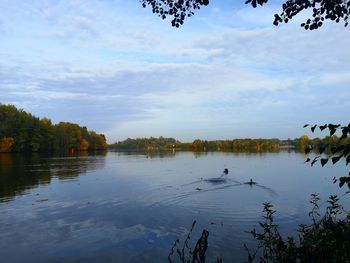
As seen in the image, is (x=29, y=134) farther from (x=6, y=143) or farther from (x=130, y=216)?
(x=130, y=216)

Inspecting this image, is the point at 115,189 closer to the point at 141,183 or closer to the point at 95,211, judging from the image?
the point at 141,183

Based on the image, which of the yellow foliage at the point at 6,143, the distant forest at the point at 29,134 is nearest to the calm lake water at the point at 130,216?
the yellow foliage at the point at 6,143

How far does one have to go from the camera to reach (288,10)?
5.93 metres

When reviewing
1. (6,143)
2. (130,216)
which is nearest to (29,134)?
(6,143)

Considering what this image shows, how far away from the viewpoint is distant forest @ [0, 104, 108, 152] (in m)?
121

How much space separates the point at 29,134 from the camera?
129000mm

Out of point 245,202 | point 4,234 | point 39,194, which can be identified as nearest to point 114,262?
point 4,234

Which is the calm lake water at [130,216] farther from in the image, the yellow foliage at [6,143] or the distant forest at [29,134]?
the distant forest at [29,134]

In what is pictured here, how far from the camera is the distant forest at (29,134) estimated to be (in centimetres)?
12119

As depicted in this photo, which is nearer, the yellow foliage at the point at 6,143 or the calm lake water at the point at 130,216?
the calm lake water at the point at 130,216

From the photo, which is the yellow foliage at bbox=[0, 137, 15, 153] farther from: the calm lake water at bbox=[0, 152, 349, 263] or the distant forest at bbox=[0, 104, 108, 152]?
the calm lake water at bbox=[0, 152, 349, 263]

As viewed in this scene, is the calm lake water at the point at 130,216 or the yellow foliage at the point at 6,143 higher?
the yellow foliage at the point at 6,143

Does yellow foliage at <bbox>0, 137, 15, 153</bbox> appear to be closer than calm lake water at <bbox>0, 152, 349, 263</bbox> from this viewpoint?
Answer: No

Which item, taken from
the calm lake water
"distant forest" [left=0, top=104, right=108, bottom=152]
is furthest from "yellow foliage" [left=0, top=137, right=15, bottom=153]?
the calm lake water
